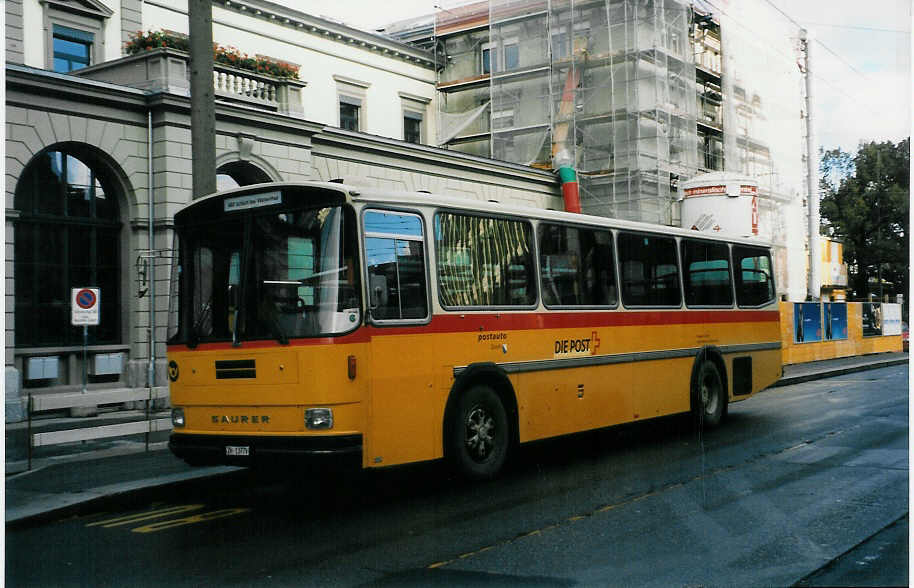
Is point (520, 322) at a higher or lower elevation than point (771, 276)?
lower

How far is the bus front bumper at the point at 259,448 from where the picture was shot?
8477 millimetres

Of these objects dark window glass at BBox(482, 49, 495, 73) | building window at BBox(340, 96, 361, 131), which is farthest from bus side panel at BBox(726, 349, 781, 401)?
dark window glass at BBox(482, 49, 495, 73)

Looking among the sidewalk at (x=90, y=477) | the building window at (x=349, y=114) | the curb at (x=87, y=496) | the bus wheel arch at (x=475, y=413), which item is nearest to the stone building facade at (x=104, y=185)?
the sidewalk at (x=90, y=477)

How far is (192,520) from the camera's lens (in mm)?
8664

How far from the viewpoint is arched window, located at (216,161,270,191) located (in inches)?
879

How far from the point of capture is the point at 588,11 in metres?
37.1

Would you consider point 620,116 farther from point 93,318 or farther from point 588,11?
point 93,318

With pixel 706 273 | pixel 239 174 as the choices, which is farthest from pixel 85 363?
pixel 706 273

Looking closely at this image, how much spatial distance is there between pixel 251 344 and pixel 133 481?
7.39 feet

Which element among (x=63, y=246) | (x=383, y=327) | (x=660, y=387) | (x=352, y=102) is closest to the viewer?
(x=383, y=327)

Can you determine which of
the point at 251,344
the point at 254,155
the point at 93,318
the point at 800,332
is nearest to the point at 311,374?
the point at 251,344

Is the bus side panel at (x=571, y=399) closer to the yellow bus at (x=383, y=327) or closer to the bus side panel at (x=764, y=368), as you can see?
the yellow bus at (x=383, y=327)

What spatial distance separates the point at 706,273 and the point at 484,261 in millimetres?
5580

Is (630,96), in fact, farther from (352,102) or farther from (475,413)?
(475,413)
